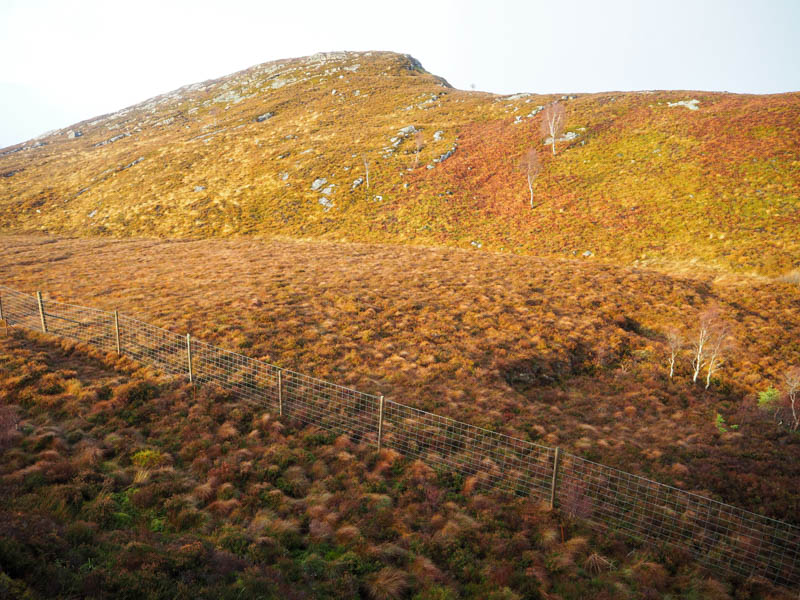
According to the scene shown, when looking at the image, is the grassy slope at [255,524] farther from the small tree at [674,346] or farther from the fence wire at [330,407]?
the small tree at [674,346]

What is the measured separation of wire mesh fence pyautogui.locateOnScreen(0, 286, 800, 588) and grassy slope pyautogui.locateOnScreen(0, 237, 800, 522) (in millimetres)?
715

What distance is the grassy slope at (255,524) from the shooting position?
521 centimetres

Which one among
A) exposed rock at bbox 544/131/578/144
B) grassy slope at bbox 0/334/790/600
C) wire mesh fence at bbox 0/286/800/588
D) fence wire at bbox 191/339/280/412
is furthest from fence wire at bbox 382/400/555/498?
exposed rock at bbox 544/131/578/144

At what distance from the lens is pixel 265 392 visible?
1173cm

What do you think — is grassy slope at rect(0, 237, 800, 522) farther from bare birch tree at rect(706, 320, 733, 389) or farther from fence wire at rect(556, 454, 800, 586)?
fence wire at rect(556, 454, 800, 586)

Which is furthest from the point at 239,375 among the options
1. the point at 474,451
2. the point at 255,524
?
the point at 474,451

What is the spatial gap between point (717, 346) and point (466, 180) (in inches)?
1719

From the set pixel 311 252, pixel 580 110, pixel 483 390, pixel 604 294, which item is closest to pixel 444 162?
pixel 580 110

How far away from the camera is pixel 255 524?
22.5 feet

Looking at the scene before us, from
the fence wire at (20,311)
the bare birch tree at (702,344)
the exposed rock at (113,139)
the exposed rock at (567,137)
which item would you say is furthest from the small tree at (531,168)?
the exposed rock at (113,139)

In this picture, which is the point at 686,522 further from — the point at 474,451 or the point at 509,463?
the point at 474,451

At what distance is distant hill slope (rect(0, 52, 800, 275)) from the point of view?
36.9m

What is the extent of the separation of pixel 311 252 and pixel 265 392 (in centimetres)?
2508

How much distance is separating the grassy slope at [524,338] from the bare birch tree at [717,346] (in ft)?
1.38
